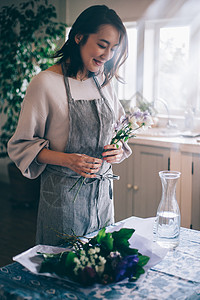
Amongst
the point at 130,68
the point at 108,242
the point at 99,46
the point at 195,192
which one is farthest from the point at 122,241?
the point at 130,68

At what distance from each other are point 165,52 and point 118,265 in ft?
10.2

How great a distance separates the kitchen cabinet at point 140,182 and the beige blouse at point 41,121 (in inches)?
66.1

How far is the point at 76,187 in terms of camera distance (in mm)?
1532

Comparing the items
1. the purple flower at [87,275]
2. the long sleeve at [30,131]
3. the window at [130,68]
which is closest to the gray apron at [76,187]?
the long sleeve at [30,131]

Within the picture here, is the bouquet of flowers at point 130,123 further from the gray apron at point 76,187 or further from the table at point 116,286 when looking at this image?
the table at point 116,286

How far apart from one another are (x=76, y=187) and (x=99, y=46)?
55cm

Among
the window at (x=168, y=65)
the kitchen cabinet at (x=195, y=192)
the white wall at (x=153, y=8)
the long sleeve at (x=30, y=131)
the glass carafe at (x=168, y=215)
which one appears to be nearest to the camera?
the glass carafe at (x=168, y=215)

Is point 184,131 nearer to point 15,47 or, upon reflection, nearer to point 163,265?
point 15,47

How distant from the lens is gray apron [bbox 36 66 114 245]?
1514 millimetres

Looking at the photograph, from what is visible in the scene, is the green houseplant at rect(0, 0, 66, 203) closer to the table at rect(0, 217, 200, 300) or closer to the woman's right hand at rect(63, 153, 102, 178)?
the woman's right hand at rect(63, 153, 102, 178)

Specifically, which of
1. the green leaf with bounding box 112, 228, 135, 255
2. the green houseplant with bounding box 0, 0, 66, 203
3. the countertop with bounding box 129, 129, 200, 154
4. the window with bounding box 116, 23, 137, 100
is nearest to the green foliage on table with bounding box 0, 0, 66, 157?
the green houseplant with bounding box 0, 0, 66, 203

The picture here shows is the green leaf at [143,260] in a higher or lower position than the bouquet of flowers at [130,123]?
lower

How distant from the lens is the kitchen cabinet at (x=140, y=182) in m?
3.14

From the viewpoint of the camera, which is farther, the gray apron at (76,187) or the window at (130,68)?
the window at (130,68)
